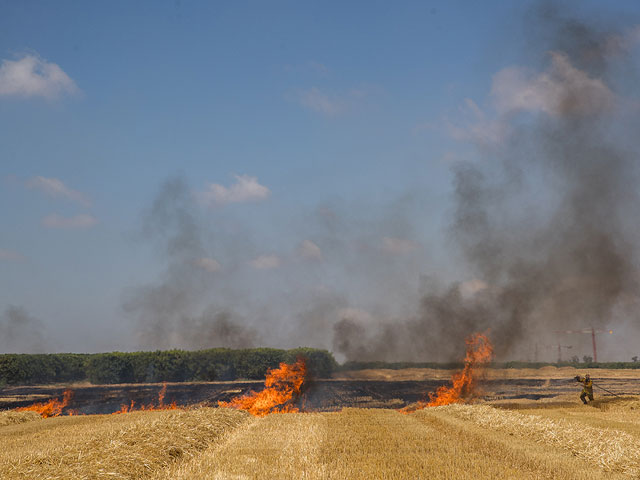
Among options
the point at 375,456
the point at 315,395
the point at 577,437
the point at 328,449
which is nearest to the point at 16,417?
the point at 328,449

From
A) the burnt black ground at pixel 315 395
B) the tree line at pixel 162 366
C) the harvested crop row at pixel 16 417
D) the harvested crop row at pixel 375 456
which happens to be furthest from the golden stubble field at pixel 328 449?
the tree line at pixel 162 366

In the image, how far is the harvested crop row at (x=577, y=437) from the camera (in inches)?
509

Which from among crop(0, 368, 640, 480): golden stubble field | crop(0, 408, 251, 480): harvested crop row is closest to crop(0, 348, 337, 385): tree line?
crop(0, 368, 640, 480): golden stubble field

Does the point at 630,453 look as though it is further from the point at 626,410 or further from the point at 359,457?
the point at 626,410

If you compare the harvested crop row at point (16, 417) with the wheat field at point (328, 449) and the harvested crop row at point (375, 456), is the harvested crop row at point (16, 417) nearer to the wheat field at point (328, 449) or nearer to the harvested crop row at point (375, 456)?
the wheat field at point (328, 449)

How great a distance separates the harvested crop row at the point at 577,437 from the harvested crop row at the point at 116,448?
9253 mm

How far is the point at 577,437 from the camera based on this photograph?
15.3 m

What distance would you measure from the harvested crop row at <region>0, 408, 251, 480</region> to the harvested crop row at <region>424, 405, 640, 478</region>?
30.4 feet

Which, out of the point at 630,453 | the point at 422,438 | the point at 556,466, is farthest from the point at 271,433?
the point at 630,453

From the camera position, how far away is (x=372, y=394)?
46.8 m

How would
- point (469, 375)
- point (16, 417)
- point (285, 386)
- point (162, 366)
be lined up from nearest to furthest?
1. point (16, 417)
2. point (469, 375)
3. point (285, 386)
4. point (162, 366)

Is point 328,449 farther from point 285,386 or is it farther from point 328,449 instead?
point 285,386

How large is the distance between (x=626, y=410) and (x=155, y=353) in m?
56.0

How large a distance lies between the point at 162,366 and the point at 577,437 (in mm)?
61169
